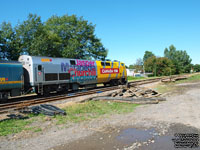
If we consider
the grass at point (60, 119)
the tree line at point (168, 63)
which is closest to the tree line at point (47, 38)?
the grass at point (60, 119)

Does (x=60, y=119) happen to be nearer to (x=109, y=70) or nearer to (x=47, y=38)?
(x=109, y=70)

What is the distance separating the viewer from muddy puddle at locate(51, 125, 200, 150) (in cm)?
546

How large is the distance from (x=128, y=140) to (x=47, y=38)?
26.6 m

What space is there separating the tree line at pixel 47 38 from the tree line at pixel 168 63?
31.3m

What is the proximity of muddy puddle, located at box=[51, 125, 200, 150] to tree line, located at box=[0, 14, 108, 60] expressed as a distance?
875 inches

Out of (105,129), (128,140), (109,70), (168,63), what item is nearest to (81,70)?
(109,70)

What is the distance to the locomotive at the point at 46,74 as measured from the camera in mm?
13648

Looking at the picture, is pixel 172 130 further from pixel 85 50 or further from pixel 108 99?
pixel 85 50

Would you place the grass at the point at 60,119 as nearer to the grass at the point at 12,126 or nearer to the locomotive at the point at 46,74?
the grass at the point at 12,126

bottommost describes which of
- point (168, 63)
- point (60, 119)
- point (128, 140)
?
point (128, 140)

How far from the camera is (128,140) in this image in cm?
599

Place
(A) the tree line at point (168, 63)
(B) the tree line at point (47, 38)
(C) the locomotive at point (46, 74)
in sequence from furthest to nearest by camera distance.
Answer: (A) the tree line at point (168, 63)
(B) the tree line at point (47, 38)
(C) the locomotive at point (46, 74)

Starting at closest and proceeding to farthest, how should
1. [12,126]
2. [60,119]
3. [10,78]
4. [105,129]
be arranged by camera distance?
[105,129] < [12,126] < [60,119] < [10,78]

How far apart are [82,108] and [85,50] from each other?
112 feet
